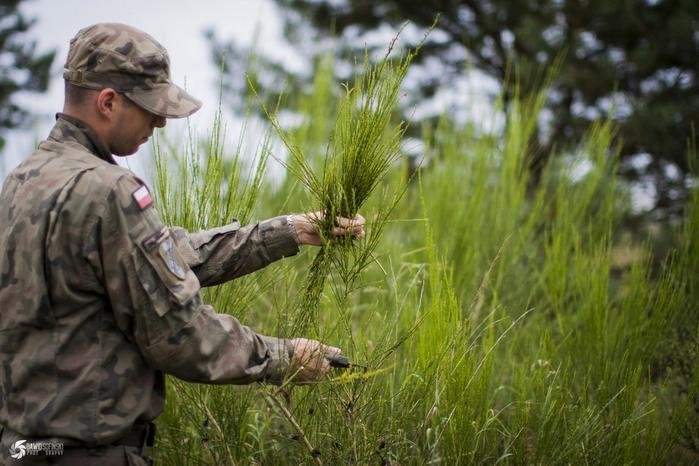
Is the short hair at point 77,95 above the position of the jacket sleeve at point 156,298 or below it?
above

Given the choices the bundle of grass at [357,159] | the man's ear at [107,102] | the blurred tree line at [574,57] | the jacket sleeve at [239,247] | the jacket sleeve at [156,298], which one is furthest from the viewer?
the blurred tree line at [574,57]

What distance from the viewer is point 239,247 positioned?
88.7 inches

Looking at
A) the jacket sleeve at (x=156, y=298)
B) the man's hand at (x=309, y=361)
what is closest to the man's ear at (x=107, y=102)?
the jacket sleeve at (x=156, y=298)

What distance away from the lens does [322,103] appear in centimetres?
456

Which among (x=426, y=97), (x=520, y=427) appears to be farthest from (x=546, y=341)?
(x=426, y=97)

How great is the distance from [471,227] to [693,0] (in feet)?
12.6

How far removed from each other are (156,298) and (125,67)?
566 mm

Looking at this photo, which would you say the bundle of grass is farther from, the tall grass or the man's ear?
the man's ear

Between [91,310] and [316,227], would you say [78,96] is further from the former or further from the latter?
[316,227]

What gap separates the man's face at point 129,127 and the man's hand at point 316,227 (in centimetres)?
45

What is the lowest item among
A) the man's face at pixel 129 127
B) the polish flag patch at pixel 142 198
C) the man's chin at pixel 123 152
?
the polish flag patch at pixel 142 198

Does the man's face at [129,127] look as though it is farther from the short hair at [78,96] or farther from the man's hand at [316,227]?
the man's hand at [316,227]

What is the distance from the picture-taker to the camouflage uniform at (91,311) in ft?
6.05

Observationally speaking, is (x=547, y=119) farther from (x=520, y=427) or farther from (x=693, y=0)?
(x=520, y=427)
